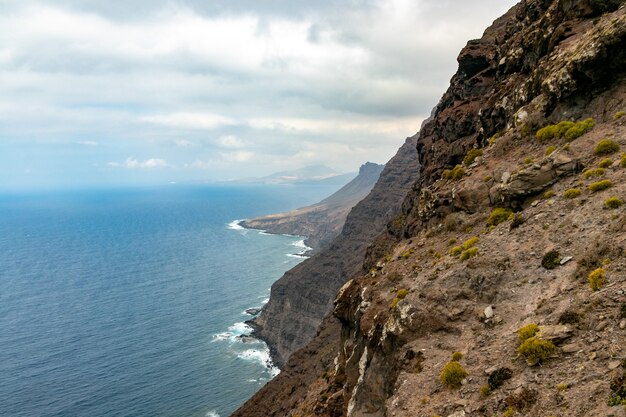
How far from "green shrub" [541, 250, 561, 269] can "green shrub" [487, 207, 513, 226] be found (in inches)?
293

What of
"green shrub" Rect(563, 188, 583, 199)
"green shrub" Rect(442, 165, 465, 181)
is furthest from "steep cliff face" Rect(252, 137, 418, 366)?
"green shrub" Rect(563, 188, 583, 199)

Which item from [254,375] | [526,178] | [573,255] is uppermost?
[526,178]

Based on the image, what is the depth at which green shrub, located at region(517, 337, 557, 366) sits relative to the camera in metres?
18.7

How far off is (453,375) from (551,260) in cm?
865

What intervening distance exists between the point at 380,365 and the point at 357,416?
3.71 meters

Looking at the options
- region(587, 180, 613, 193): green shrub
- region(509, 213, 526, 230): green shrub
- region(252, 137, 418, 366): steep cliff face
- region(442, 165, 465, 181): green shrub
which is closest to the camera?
region(587, 180, 613, 193): green shrub

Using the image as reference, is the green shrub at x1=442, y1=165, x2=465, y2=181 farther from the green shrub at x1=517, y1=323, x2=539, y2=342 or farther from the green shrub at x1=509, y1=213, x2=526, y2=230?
the green shrub at x1=517, y1=323, x2=539, y2=342

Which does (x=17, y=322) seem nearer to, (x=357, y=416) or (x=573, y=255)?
(x=357, y=416)

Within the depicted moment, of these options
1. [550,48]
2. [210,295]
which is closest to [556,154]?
[550,48]

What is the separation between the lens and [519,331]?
21.3m

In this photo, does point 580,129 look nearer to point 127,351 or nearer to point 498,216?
point 498,216

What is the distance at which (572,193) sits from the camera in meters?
27.6

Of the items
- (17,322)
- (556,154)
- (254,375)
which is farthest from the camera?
(17,322)

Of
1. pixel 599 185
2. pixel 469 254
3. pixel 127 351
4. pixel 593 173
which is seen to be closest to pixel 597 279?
pixel 599 185
